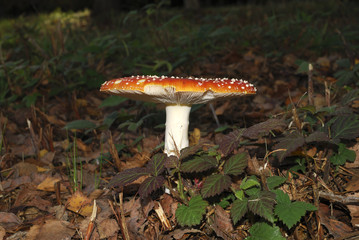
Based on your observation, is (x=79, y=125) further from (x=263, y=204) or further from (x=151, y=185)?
(x=263, y=204)

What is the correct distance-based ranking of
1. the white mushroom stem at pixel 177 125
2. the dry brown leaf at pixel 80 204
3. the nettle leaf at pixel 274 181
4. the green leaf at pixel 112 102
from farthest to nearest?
the green leaf at pixel 112 102
the white mushroom stem at pixel 177 125
the dry brown leaf at pixel 80 204
the nettle leaf at pixel 274 181

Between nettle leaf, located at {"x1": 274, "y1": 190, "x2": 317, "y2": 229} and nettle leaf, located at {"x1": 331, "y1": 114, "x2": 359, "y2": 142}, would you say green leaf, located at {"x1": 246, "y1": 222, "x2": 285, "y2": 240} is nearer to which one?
nettle leaf, located at {"x1": 274, "y1": 190, "x2": 317, "y2": 229}

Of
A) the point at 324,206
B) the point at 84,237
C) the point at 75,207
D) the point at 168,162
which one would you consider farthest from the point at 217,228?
the point at 75,207

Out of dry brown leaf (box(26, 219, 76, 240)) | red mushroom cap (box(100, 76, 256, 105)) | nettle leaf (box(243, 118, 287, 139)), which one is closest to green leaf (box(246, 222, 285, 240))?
nettle leaf (box(243, 118, 287, 139))

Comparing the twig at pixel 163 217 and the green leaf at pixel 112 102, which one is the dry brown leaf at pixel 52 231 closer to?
the twig at pixel 163 217

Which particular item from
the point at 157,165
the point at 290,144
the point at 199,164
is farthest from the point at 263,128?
the point at 157,165

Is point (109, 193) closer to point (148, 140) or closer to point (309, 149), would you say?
point (148, 140)

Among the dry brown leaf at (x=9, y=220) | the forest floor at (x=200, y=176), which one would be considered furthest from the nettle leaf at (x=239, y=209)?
the dry brown leaf at (x=9, y=220)
